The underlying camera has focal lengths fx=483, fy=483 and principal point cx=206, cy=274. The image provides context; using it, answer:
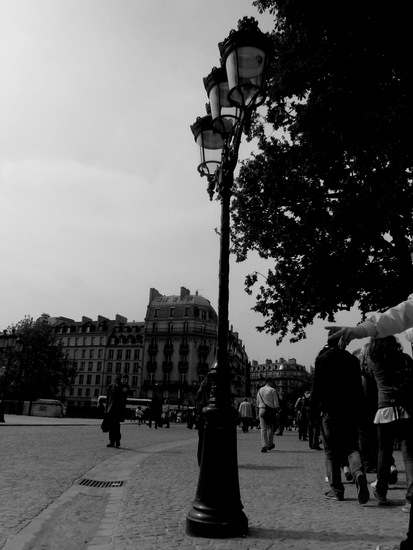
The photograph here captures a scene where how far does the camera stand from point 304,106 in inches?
620

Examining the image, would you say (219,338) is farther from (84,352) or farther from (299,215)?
(84,352)

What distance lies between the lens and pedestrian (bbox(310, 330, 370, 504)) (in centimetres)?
578

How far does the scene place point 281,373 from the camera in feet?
594

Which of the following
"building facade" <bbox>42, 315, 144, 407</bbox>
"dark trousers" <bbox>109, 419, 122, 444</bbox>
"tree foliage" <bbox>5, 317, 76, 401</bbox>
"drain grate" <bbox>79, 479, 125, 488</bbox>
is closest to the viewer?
"drain grate" <bbox>79, 479, 125, 488</bbox>

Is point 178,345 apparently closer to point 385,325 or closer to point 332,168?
point 332,168

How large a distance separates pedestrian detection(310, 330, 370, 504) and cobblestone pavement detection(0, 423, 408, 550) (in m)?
0.52

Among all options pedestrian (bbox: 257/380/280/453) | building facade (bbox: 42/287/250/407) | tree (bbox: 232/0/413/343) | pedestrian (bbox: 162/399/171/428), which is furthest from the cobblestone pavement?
building facade (bbox: 42/287/250/407)

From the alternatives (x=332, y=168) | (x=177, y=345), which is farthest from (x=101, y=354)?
(x=332, y=168)

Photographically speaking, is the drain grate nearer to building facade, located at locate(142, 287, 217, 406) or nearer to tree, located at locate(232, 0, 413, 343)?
tree, located at locate(232, 0, 413, 343)

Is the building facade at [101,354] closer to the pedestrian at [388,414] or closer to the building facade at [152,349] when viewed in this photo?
the building facade at [152,349]

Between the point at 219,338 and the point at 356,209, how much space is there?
11.5 metres

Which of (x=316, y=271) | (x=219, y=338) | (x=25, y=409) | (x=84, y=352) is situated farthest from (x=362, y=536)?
(x=84, y=352)

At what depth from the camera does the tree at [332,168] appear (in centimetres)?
1217

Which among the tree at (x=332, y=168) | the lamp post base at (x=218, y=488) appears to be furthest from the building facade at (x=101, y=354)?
the lamp post base at (x=218, y=488)
